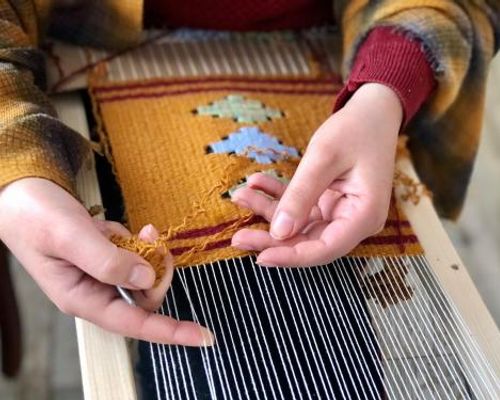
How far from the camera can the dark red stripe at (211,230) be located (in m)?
0.66

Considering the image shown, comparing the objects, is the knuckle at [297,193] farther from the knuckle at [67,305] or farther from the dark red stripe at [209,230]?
the knuckle at [67,305]

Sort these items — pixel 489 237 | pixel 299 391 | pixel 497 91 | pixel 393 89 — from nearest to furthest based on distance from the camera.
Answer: pixel 299 391, pixel 393 89, pixel 489 237, pixel 497 91

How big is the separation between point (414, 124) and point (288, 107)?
151 mm

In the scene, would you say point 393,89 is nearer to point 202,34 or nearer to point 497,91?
point 202,34

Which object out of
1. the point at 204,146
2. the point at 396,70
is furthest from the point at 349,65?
the point at 204,146

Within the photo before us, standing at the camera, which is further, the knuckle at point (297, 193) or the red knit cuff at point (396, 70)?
the red knit cuff at point (396, 70)

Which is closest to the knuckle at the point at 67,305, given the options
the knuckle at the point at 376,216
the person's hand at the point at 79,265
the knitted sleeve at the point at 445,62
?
the person's hand at the point at 79,265

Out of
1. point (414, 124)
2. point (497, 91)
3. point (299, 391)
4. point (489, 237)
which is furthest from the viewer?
A: point (497, 91)

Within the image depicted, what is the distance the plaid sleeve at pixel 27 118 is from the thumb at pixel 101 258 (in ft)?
0.22

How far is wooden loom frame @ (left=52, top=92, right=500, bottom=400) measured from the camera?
59 centimetres

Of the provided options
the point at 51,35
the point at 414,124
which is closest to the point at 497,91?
the point at 414,124

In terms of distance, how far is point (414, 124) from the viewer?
2.83ft

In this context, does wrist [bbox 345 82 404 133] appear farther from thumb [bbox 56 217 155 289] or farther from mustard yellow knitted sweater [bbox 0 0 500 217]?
thumb [bbox 56 217 155 289]

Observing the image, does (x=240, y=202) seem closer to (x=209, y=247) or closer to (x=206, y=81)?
(x=209, y=247)
